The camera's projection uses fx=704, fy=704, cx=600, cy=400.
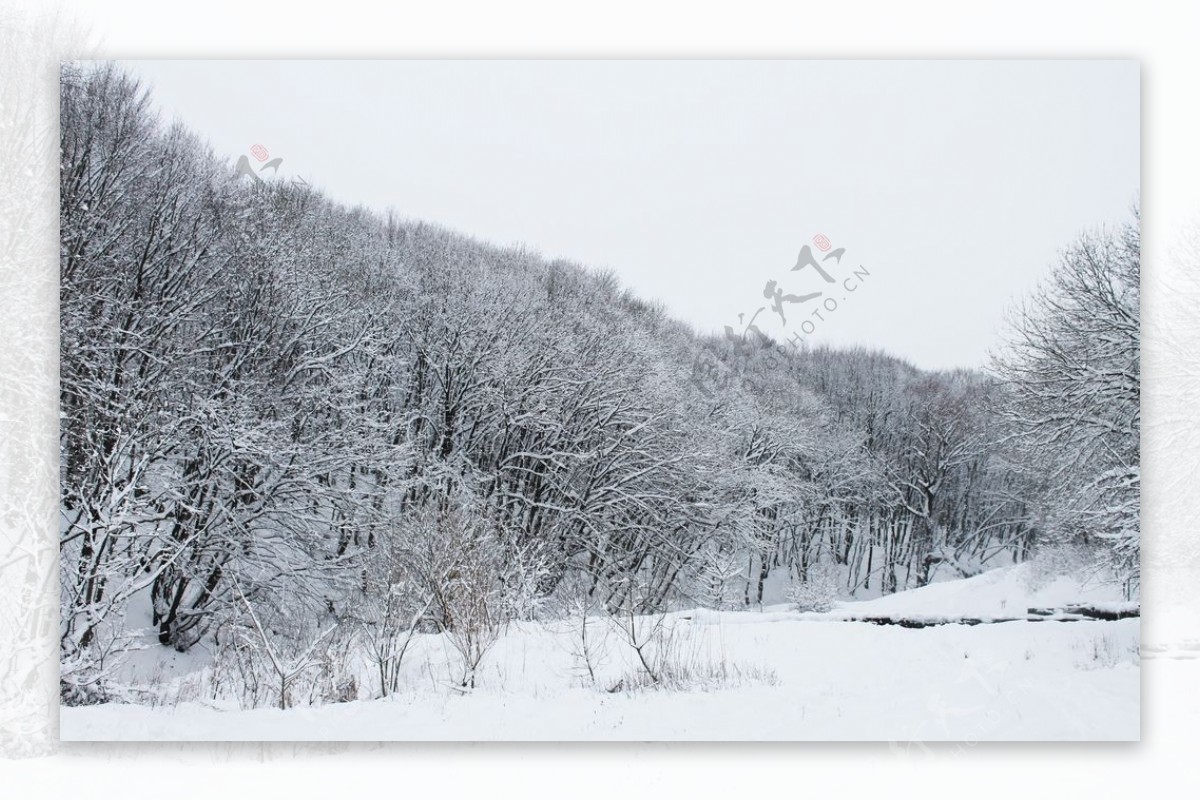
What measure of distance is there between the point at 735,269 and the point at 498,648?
3777 mm

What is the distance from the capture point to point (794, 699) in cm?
514

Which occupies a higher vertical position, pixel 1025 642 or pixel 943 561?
pixel 943 561

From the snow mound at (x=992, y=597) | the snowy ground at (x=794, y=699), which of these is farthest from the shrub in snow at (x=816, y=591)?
the snowy ground at (x=794, y=699)

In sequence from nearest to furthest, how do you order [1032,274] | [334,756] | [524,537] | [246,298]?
[334,756] → [1032,274] → [246,298] → [524,537]

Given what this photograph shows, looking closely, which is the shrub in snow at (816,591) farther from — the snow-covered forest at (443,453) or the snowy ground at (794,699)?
the snowy ground at (794,699)

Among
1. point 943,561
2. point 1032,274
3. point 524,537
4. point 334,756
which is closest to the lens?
point 334,756

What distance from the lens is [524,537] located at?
27.0ft

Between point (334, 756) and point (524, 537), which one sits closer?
point (334, 756)

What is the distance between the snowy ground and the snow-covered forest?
0.23 feet

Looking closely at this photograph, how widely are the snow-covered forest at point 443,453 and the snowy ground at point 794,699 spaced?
69 millimetres

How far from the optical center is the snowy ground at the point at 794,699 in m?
5.04

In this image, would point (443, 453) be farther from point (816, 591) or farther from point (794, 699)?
point (794, 699)
